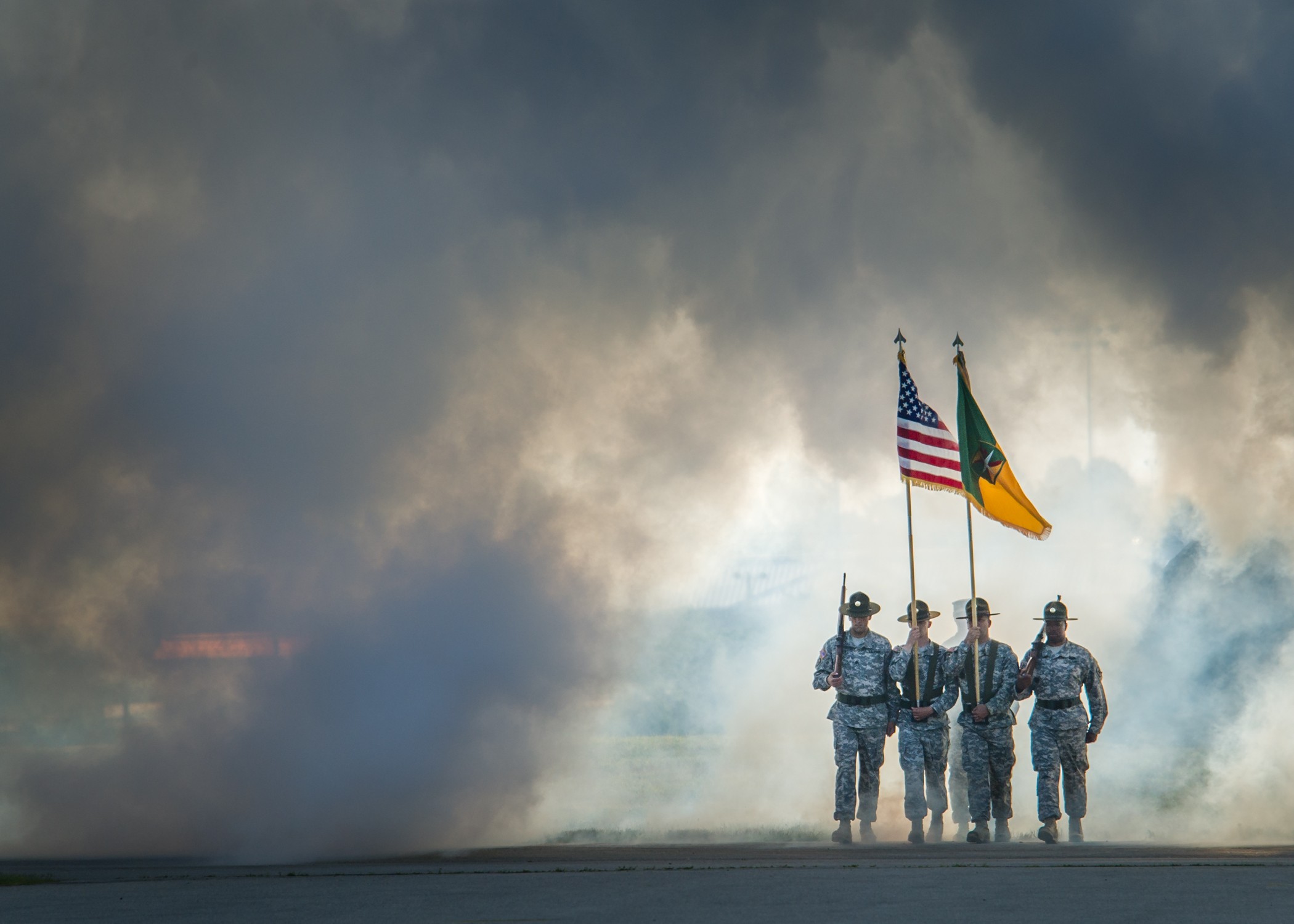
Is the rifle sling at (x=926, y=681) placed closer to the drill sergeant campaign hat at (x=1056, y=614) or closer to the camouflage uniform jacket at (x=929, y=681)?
the camouflage uniform jacket at (x=929, y=681)

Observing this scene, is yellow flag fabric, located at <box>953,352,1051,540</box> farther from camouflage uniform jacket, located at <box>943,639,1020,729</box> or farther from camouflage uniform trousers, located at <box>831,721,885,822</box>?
camouflage uniform trousers, located at <box>831,721,885,822</box>

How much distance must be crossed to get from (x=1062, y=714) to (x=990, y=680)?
0.85 m

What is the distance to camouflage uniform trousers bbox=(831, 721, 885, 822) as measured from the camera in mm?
15867

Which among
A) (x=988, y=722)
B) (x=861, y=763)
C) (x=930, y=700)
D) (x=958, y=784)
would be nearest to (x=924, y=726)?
(x=930, y=700)

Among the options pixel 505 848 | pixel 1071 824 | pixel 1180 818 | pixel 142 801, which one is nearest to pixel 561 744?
pixel 505 848

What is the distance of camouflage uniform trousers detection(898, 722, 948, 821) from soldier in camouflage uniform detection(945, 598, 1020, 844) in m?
0.28

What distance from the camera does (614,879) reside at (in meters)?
11.5

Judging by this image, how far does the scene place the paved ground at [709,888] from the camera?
943 centimetres

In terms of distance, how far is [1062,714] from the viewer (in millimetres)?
15797

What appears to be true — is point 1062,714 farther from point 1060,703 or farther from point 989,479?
point 989,479

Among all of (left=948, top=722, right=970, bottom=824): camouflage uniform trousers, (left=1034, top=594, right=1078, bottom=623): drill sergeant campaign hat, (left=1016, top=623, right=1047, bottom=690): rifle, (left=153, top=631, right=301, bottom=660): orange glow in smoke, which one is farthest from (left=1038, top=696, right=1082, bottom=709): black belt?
(left=153, top=631, right=301, bottom=660): orange glow in smoke

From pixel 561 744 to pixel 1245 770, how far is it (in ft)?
Answer: 29.5

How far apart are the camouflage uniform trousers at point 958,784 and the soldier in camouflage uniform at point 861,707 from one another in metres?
1.43

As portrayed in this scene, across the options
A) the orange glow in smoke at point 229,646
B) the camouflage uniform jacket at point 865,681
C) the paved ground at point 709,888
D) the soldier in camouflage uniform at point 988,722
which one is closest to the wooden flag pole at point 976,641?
the soldier in camouflage uniform at point 988,722
